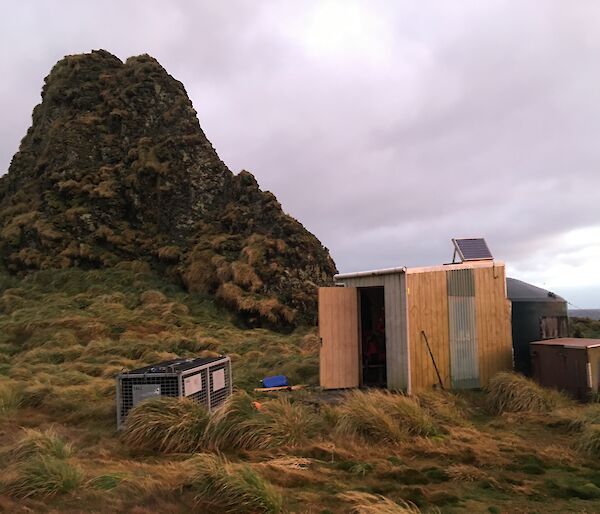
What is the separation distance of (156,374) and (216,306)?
18.3m

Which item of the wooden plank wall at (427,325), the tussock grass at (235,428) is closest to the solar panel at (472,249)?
the wooden plank wall at (427,325)

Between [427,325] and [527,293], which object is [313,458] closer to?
[427,325]

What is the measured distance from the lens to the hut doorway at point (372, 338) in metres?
12.6

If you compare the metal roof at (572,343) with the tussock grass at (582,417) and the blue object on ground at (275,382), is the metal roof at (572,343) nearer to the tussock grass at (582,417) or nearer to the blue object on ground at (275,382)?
the tussock grass at (582,417)

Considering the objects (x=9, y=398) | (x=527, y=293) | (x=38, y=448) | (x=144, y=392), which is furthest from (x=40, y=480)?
(x=527, y=293)

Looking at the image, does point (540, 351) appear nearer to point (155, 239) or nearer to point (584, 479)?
point (584, 479)

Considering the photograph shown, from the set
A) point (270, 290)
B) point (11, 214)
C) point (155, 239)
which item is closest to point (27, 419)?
point (270, 290)

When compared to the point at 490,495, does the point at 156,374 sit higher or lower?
higher

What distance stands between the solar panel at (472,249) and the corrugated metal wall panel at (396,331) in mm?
1738

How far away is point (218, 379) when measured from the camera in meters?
9.62

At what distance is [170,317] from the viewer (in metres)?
23.7

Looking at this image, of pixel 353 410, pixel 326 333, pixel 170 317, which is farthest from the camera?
pixel 170 317

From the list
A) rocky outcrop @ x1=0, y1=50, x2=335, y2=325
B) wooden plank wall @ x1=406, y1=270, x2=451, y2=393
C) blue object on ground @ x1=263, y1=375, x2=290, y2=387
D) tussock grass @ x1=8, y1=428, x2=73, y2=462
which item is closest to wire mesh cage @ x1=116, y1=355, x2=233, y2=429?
tussock grass @ x1=8, y1=428, x2=73, y2=462

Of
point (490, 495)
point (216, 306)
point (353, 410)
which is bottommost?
point (490, 495)
